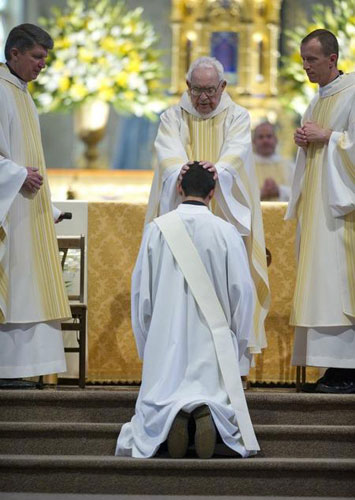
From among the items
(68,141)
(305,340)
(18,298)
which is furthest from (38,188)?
(68,141)

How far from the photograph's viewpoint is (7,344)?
6.73m

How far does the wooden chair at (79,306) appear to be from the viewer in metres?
7.35

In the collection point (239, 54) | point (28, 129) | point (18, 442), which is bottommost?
point (18, 442)

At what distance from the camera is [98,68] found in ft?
34.3

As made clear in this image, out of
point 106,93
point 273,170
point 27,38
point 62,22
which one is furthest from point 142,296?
point 62,22

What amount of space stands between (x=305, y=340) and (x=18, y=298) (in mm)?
1736

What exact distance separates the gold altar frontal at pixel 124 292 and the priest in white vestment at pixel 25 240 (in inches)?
48.5

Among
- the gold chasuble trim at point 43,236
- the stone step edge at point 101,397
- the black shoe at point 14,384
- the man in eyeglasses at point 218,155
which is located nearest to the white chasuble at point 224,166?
the man in eyeglasses at point 218,155

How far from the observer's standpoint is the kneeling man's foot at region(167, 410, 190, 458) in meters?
5.88

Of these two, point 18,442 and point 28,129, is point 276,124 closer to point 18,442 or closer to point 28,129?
point 28,129

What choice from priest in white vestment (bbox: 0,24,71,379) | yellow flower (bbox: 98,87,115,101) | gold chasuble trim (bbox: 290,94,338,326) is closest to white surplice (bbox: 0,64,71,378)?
priest in white vestment (bbox: 0,24,71,379)

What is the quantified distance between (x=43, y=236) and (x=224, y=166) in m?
1.14

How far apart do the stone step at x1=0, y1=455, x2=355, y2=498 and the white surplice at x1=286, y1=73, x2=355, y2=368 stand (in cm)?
103

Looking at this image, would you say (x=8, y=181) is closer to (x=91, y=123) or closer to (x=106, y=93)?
(x=106, y=93)
